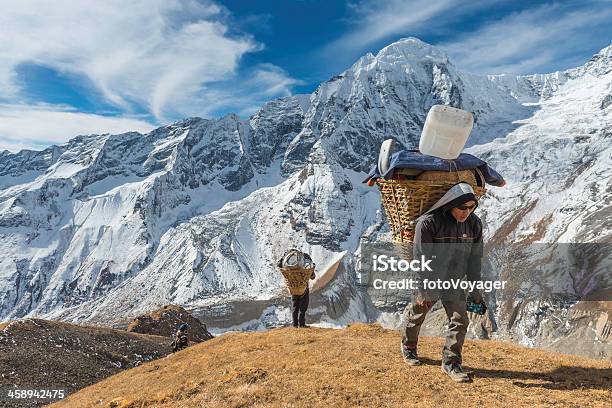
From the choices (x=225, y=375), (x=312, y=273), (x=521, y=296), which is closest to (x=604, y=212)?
(x=521, y=296)

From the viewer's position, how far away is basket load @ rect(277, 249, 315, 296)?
63.5 ft

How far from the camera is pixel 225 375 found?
9.57 metres

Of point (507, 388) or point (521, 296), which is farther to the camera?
point (521, 296)

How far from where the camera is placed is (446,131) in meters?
8.17

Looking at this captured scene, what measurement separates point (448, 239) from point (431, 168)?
1294mm

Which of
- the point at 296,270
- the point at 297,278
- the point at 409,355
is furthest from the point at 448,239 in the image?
the point at 297,278

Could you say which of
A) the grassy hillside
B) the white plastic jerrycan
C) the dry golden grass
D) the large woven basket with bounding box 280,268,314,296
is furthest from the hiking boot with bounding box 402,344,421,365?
the grassy hillside

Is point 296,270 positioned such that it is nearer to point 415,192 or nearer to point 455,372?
point 455,372

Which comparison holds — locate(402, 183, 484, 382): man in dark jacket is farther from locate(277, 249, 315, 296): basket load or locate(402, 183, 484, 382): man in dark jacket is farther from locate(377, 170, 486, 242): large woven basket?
locate(277, 249, 315, 296): basket load

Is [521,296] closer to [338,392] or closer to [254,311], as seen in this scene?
[254,311]

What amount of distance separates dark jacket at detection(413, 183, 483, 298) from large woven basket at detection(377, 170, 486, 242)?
0.25 m

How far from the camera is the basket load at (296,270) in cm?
1936

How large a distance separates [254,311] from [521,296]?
335 feet

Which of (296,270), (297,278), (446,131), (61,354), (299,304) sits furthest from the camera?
(61,354)
